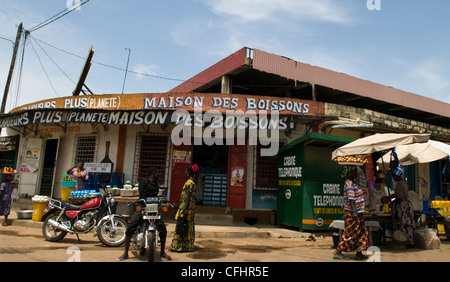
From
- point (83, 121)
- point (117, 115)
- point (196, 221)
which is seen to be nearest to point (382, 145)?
point (196, 221)

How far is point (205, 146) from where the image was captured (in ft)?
37.9

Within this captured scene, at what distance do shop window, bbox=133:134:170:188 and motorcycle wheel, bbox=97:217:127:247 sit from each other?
4627 millimetres

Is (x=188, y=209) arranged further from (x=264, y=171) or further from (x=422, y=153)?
(x=422, y=153)

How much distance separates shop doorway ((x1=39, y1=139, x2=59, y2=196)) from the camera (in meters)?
13.0

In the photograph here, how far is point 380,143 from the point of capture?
7145mm

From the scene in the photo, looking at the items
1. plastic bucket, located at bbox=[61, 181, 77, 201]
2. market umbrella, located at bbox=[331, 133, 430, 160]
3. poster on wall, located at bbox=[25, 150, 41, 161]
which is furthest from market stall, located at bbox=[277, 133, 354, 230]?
poster on wall, located at bbox=[25, 150, 41, 161]

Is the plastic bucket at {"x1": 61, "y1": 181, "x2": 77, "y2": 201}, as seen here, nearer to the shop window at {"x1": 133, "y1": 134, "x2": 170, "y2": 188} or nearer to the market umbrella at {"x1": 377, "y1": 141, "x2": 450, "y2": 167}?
the shop window at {"x1": 133, "y1": 134, "x2": 170, "y2": 188}

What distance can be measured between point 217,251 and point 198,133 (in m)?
4.96

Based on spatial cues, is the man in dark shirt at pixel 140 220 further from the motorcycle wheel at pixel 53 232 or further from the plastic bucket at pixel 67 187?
the plastic bucket at pixel 67 187

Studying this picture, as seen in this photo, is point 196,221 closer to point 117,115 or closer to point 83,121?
point 117,115

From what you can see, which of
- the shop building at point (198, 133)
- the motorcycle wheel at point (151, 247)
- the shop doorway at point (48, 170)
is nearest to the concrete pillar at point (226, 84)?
the shop building at point (198, 133)

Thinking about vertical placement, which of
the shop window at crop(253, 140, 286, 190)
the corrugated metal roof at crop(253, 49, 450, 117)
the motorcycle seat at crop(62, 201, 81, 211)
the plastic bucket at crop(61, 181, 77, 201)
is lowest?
the motorcycle seat at crop(62, 201, 81, 211)

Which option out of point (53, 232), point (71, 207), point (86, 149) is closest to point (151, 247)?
point (71, 207)
